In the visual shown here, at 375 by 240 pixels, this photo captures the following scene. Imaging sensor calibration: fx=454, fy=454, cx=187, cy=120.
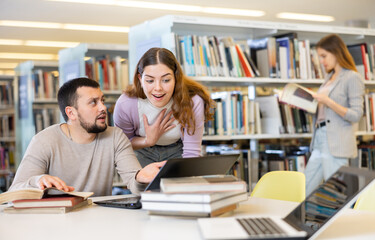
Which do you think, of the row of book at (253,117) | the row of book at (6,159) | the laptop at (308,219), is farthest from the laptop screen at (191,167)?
the row of book at (6,159)

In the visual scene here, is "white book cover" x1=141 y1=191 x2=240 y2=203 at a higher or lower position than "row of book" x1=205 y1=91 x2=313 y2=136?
lower

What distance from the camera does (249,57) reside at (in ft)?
12.2

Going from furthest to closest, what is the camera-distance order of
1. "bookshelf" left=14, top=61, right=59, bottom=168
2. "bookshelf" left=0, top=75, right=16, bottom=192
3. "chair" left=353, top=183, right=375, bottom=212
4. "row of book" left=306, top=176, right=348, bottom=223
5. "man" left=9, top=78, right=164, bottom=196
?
"bookshelf" left=0, top=75, right=16, bottom=192, "bookshelf" left=14, top=61, right=59, bottom=168, "man" left=9, top=78, right=164, bottom=196, "chair" left=353, top=183, right=375, bottom=212, "row of book" left=306, top=176, right=348, bottom=223

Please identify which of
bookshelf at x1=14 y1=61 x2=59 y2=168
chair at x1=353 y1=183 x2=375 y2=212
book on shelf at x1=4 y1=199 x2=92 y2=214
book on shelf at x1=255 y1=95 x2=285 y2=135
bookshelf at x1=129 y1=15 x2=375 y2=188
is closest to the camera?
book on shelf at x1=4 y1=199 x2=92 y2=214

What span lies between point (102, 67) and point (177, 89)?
268 cm

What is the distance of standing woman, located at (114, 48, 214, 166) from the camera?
7.31ft

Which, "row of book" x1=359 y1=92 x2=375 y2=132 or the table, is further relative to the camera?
"row of book" x1=359 y1=92 x2=375 y2=132

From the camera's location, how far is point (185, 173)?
1.36 metres

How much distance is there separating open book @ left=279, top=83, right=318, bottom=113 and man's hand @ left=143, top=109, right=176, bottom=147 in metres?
1.26

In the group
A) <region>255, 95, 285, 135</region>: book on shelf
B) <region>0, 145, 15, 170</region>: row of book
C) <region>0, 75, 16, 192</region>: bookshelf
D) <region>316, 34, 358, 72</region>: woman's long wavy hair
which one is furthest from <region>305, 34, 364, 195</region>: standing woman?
<region>0, 145, 15, 170</region>: row of book

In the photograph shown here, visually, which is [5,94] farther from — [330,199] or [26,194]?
[330,199]

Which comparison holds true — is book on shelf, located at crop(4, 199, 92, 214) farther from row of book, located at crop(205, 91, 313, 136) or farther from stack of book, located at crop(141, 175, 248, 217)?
row of book, located at crop(205, 91, 313, 136)

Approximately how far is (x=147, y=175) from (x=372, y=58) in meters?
3.23

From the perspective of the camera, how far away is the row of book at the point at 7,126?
636cm
